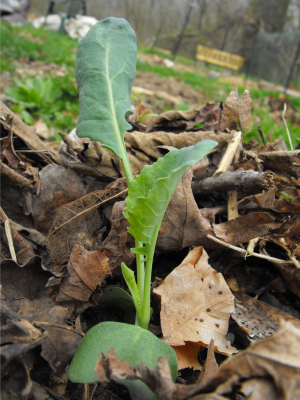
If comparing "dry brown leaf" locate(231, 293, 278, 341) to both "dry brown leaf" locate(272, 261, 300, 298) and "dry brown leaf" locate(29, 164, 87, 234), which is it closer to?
"dry brown leaf" locate(272, 261, 300, 298)

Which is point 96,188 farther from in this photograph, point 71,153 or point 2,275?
point 2,275

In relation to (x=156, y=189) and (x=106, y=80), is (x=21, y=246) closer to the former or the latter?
(x=156, y=189)

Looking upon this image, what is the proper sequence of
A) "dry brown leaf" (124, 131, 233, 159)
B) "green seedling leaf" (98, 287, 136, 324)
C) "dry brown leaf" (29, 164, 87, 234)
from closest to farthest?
"green seedling leaf" (98, 287, 136, 324), "dry brown leaf" (29, 164, 87, 234), "dry brown leaf" (124, 131, 233, 159)

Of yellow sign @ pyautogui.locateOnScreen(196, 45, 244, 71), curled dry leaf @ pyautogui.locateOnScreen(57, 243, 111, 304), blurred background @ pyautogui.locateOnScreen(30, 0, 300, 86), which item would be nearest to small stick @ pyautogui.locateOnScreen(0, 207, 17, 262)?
curled dry leaf @ pyautogui.locateOnScreen(57, 243, 111, 304)

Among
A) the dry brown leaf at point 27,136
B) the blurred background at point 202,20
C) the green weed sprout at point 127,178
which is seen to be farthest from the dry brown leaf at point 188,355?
the blurred background at point 202,20

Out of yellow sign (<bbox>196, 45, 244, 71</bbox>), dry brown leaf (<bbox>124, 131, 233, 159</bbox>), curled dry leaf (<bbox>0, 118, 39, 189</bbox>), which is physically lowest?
yellow sign (<bbox>196, 45, 244, 71</bbox>)

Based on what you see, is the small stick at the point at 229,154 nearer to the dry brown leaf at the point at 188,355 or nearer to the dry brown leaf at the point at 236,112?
the dry brown leaf at the point at 236,112

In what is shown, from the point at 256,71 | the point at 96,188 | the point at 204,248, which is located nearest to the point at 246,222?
the point at 204,248
